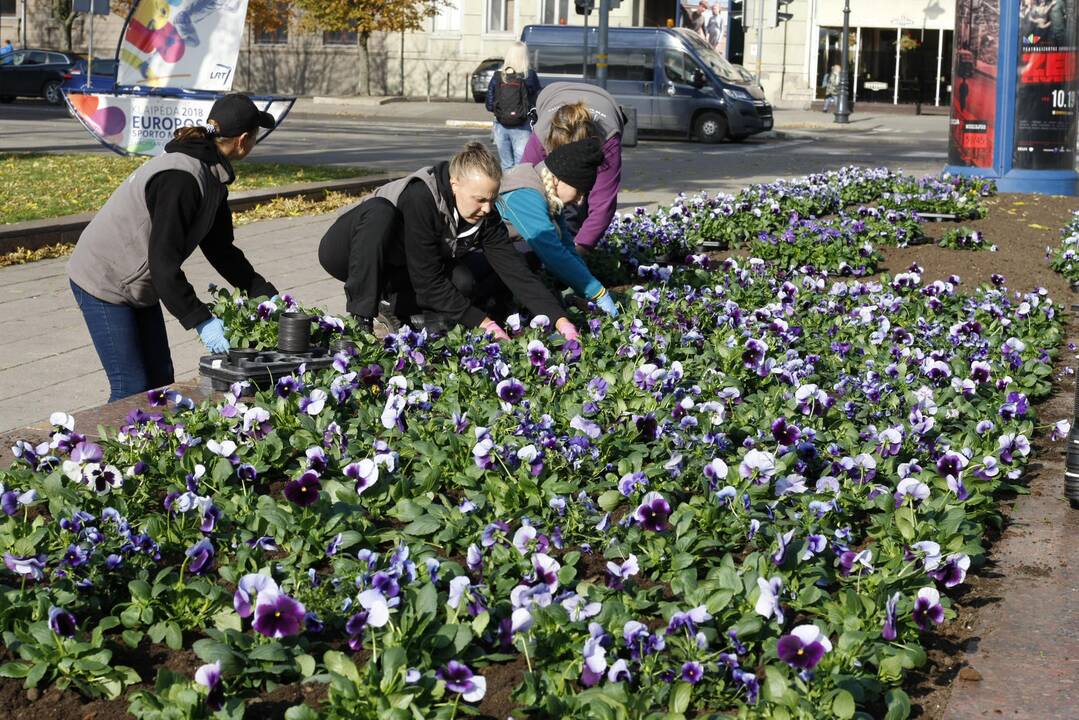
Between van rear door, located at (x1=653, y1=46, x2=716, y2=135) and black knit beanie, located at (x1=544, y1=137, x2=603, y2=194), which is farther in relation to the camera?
van rear door, located at (x1=653, y1=46, x2=716, y2=135)

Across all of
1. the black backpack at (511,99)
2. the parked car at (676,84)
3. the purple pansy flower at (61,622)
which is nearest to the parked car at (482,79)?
the parked car at (676,84)

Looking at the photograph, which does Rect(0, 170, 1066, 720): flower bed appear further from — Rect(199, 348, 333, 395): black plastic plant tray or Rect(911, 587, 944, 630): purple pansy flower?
Rect(199, 348, 333, 395): black plastic plant tray

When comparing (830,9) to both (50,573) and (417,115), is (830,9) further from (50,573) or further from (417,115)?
(50,573)

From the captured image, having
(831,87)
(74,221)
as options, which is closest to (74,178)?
(74,221)

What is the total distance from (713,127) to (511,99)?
50.5 ft

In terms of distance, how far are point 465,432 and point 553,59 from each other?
25.9 m

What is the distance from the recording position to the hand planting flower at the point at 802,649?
286cm

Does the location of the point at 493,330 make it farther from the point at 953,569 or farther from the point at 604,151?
the point at 953,569

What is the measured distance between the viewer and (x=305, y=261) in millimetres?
10344

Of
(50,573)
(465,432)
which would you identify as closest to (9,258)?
(465,432)

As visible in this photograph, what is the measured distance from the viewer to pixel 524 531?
3.46 metres

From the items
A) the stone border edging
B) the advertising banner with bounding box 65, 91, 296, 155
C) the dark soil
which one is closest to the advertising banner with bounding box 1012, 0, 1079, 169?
the dark soil

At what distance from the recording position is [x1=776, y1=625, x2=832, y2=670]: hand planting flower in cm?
286

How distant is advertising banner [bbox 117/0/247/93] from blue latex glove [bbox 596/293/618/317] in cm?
913
